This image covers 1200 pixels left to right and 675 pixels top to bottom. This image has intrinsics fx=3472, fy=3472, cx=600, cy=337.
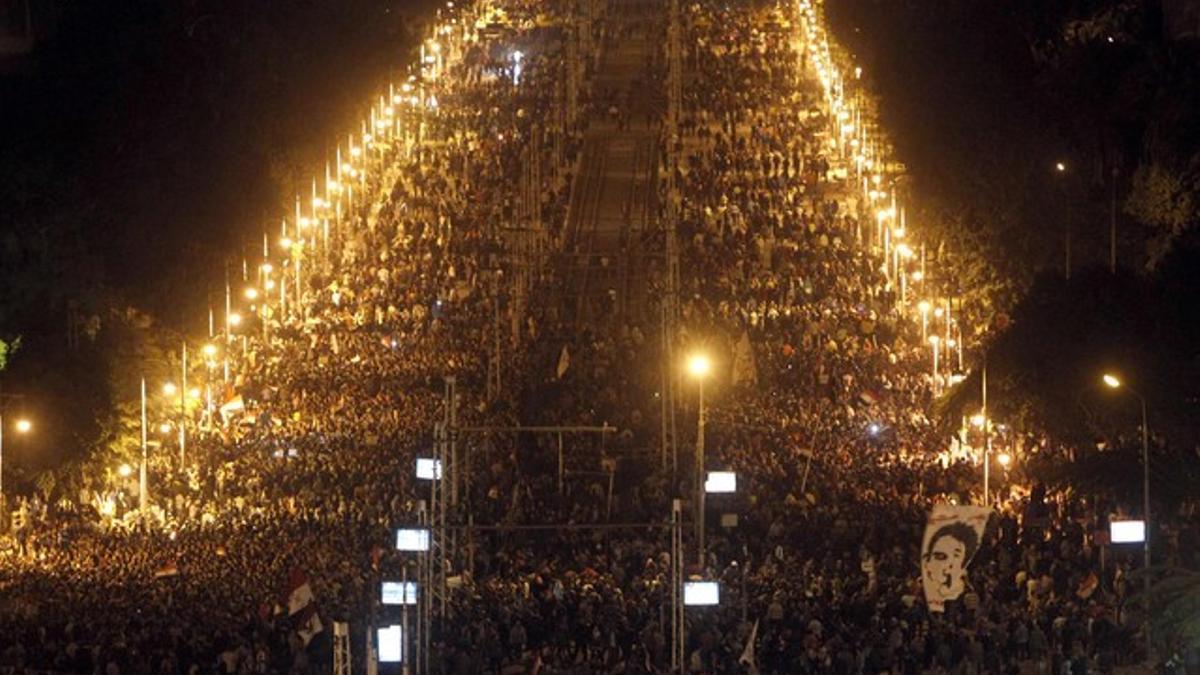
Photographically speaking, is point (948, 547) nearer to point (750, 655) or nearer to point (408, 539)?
point (750, 655)

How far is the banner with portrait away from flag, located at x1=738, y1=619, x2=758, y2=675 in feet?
13.5

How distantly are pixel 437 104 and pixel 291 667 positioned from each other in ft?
226

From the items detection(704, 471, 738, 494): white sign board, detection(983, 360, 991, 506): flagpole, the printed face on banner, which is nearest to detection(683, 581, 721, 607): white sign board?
the printed face on banner

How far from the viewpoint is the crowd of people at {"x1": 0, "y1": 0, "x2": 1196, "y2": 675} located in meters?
49.1

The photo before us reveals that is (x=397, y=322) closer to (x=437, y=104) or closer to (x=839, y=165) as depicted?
(x=839, y=165)

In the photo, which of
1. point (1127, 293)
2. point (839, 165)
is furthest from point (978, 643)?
point (839, 165)

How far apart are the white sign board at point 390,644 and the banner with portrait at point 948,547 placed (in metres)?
8.30

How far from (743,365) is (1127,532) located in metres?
22.6

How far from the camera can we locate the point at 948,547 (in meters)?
42.9

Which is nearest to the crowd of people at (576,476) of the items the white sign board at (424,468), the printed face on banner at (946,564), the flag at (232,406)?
the flag at (232,406)

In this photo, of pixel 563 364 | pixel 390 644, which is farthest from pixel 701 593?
pixel 563 364

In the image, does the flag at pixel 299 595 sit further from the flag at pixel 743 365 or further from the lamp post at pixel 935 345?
the lamp post at pixel 935 345

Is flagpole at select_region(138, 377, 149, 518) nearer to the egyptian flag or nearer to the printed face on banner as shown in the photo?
Result: the egyptian flag

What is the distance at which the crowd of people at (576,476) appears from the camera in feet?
161
